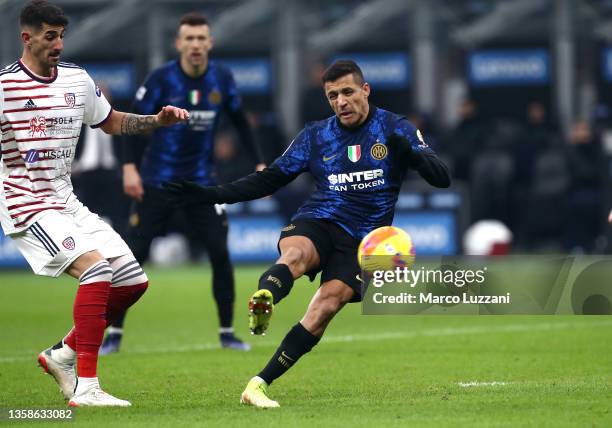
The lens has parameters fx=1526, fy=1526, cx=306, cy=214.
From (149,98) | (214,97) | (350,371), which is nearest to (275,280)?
(350,371)

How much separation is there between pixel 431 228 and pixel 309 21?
26.7 feet

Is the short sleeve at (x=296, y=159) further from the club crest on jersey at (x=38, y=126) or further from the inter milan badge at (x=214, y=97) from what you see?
the inter milan badge at (x=214, y=97)

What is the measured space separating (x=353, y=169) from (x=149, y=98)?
137 inches

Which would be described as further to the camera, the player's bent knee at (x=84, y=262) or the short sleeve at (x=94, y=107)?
the short sleeve at (x=94, y=107)

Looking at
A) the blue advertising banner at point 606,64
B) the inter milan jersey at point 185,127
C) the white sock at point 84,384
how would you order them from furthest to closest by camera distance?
the blue advertising banner at point 606,64
the inter milan jersey at point 185,127
the white sock at point 84,384

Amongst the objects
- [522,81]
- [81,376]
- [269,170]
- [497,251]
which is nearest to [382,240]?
[269,170]

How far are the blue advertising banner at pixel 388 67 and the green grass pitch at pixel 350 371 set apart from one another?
35.7ft

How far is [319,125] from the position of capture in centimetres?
943

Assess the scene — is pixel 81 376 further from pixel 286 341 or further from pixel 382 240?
pixel 382 240

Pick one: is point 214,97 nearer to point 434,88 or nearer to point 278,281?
point 278,281

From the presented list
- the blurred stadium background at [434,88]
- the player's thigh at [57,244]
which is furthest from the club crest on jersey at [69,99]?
the blurred stadium background at [434,88]

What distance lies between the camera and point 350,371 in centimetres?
1070

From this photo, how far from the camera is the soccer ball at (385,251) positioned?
29.3 feet

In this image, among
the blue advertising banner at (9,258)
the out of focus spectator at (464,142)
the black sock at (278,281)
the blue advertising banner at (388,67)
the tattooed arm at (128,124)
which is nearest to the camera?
the black sock at (278,281)
